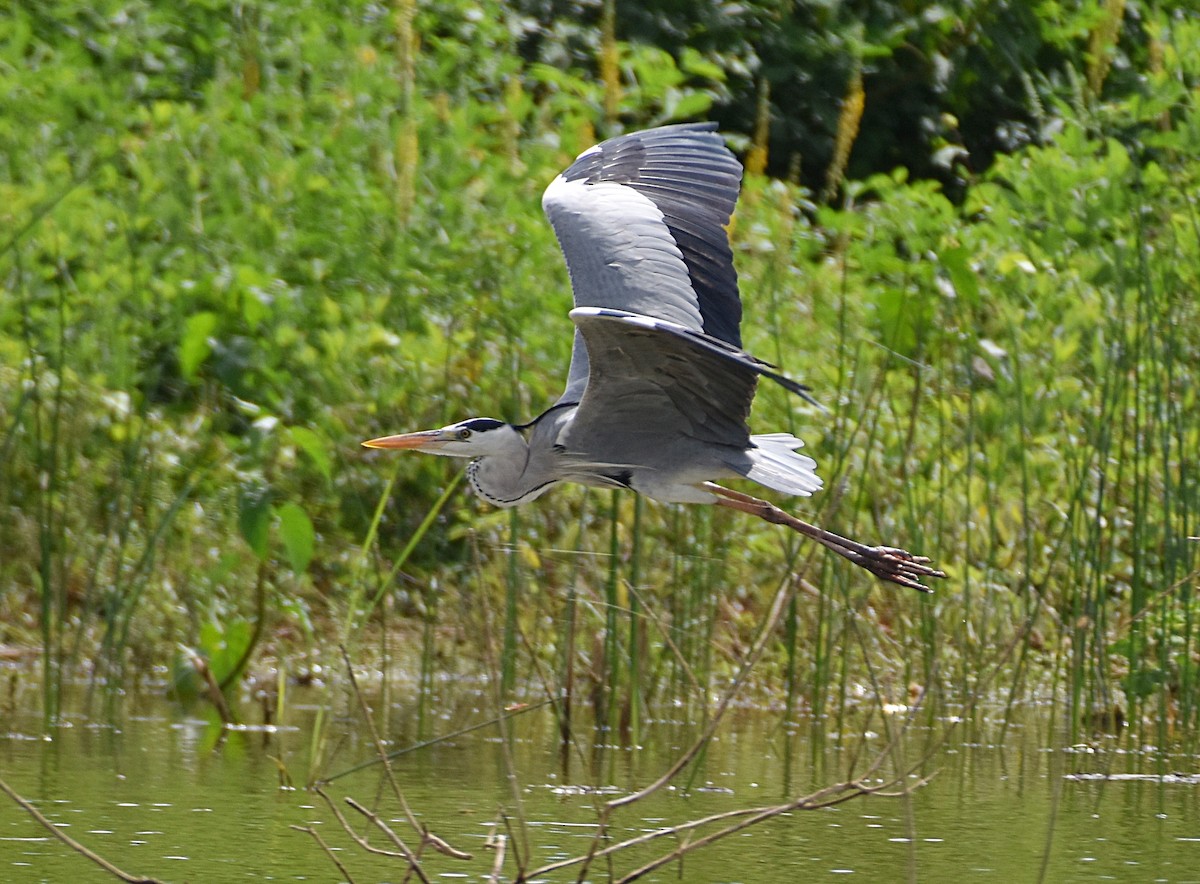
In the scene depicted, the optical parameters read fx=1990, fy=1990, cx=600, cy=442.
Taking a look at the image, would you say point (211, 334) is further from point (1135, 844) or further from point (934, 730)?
point (1135, 844)

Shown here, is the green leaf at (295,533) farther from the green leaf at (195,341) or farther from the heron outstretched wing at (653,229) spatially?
Result: the green leaf at (195,341)

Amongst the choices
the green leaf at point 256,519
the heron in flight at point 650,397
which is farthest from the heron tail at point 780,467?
the green leaf at point 256,519

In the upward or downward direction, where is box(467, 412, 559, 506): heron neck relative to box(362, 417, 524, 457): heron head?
downward

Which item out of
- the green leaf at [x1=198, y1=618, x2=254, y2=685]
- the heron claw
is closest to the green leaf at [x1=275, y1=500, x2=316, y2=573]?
the green leaf at [x1=198, y1=618, x2=254, y2=685]

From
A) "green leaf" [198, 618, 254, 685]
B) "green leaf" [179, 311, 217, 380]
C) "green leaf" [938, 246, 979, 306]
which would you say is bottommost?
"green leaf" [198, 618, 254, 685]

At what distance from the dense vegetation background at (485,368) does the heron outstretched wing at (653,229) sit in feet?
1.20

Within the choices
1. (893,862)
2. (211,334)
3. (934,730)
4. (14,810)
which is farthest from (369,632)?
(893,862)

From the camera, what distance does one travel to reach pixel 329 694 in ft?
15.4

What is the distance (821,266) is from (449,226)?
5.69 feet

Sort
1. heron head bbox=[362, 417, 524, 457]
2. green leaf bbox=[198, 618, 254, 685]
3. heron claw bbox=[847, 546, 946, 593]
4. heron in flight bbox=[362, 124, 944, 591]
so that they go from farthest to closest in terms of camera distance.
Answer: green leaf bbox=[198, 618, 254, 685]
heron head bbox=[362, 417, 524, 457]
heron claw bbox=[847, 546, 946, 593]
heron in flight bbox=[362, 124, 944, 591]

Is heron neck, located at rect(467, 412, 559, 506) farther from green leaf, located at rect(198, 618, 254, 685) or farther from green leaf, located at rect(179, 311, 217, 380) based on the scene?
green leaf, located at rect(179, 311, 217, 380)

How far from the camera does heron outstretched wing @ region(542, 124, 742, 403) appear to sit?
5.09 metres

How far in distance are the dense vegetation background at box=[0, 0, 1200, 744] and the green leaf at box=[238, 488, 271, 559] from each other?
0.01 meters

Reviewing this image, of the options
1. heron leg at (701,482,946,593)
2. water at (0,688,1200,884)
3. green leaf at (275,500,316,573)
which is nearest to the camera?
water at (0,688,1200,884)
